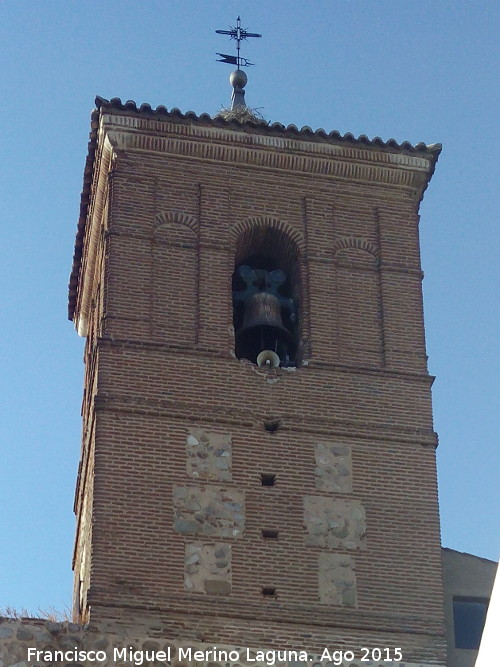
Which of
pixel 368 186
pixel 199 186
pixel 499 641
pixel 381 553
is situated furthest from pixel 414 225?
pixel 499 641

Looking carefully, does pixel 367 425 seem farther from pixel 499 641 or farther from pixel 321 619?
pixel 499 641

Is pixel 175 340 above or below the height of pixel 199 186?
below

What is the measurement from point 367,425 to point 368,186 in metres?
3.43

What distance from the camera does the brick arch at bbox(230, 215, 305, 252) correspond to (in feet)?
72.0

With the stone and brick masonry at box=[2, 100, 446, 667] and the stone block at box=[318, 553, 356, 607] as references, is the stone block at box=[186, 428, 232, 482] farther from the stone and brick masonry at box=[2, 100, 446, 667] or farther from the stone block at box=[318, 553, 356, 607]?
the stone block at box=[318, 553, 356, 607]

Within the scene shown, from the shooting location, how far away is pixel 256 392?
807 inches

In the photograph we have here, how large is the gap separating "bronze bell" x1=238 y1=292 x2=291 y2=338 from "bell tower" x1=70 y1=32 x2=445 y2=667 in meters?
0.04

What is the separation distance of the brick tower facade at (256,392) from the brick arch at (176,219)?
29mm

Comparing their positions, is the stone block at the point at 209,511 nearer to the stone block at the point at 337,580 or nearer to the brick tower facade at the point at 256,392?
the brick tower facade at the point at 256,392

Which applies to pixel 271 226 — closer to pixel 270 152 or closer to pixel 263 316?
pixel 270 152

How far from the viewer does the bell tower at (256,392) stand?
62.8 feet

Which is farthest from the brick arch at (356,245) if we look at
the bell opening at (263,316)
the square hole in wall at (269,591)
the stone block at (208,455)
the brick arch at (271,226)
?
the square hole in wall at (269,591)

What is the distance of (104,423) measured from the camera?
19.9 metres

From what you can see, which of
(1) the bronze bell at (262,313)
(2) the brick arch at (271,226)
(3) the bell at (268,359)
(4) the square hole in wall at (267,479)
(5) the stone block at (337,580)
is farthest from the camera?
(2) the brick arch at (271,226)
